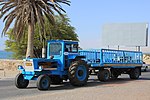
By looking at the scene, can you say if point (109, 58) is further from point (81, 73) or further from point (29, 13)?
point (29, 13)

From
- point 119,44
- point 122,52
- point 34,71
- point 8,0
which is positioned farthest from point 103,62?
point 119,44

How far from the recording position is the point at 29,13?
31.4 metres

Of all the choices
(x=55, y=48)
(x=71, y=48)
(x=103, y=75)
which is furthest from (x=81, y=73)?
(x=103, y=75)

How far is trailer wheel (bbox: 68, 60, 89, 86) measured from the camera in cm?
1889

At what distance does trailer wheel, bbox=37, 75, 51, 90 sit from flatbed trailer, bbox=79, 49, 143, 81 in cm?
484

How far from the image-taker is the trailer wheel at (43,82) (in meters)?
17.2

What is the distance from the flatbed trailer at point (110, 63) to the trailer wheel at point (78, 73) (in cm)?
218

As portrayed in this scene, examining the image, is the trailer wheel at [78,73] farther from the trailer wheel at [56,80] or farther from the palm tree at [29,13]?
the palm tree at [29,13]

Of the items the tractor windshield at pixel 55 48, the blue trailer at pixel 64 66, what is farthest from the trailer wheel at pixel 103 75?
the tractor windshield at pixel 55 48

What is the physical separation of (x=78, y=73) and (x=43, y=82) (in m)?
2.73

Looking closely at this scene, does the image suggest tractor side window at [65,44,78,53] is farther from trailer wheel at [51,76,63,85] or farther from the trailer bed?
the trailer bed

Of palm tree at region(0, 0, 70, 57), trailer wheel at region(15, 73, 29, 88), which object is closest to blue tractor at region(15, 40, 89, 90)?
trailer wheel at region(15, 73, 29, 88)

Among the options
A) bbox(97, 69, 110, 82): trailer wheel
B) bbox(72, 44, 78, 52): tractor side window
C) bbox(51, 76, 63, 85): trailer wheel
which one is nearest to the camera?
bbox(51, 76, 63, 85): trailer wheel

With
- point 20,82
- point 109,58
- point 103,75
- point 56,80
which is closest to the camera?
point 20,82
